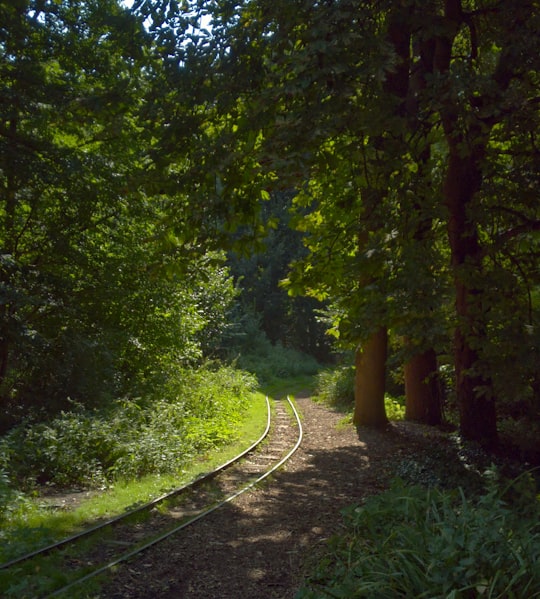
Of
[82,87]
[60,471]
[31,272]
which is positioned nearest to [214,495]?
[60,471]

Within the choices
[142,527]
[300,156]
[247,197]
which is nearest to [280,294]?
[247,197]

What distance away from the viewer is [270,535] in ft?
26.8

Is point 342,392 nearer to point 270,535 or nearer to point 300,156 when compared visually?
point 270,535

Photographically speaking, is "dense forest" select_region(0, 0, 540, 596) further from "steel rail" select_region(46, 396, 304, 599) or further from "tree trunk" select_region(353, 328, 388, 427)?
"steel rail" select_region(46, 396, 304, 599)

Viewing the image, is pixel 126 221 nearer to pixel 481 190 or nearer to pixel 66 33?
pixel 66 33

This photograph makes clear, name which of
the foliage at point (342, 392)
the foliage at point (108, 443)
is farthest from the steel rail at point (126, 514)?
the foliage at point (342, 392)

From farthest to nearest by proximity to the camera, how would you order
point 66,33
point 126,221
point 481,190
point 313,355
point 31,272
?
point 313,355
point 126,221
point 66,33
point 31,272
point 481,190

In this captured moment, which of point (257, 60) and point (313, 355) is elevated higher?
point (257, 60)

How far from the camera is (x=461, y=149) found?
903cm

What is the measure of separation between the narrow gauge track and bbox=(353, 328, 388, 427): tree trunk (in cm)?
304

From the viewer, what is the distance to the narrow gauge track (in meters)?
6.47

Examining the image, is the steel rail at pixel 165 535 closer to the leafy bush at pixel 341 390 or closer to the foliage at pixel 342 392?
the foliage at pixel 342 392

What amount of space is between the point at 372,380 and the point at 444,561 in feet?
37.8

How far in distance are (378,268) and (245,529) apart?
4.16m
